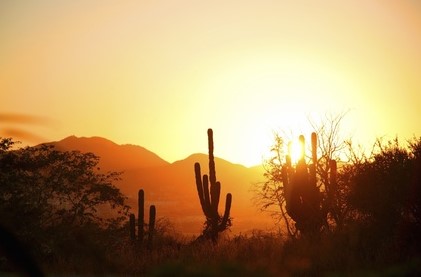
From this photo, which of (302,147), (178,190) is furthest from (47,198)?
(178,190)

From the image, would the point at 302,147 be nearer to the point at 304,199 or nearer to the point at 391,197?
the point at 304,199

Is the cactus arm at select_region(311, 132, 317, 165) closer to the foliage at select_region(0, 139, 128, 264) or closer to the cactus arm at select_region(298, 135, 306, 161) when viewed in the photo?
the cactus arm at select_region(298, 135, 306, 161)

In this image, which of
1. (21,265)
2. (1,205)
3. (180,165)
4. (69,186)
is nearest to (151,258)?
(1,205)

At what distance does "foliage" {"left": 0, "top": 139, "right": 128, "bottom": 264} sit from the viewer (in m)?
17.8

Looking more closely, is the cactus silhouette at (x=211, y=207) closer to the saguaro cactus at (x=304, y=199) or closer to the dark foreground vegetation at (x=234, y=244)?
the saguaro cactus at (x=304, y=199)

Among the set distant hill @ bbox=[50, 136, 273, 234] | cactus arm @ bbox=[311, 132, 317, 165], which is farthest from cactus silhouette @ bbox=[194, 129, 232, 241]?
distant hill @ bbox=[50, 136, 273, 234]

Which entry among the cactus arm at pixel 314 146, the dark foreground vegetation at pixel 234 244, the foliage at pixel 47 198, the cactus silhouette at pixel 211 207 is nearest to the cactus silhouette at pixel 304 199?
the cactus arm at pixel 314 146

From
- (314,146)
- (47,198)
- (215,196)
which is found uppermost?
(314,146)

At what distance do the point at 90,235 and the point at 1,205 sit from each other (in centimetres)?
362

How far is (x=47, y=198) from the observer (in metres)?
20.3

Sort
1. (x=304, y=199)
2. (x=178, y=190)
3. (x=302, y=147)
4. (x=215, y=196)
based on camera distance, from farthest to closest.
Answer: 1. (x=178, y=190)
2. (x=302, y=147)
3. (x=215, y=196)
4. (x=304, y=199)

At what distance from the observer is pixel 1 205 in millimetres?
17391

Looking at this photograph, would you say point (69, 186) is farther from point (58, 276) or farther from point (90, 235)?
point (58, 276)

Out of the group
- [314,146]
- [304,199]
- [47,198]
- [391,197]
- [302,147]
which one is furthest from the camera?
[314,146]
